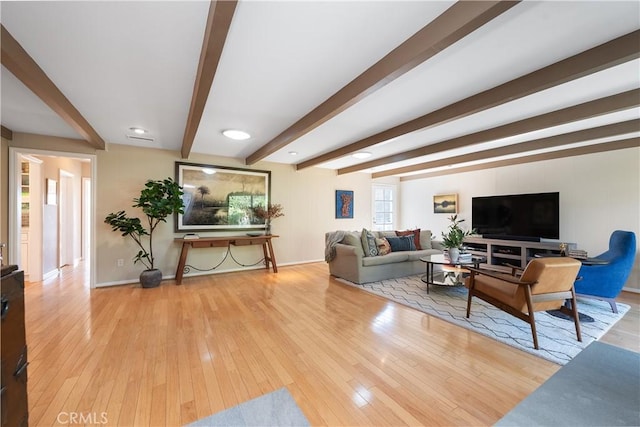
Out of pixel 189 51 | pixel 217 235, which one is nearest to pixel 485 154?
pixel 189 51

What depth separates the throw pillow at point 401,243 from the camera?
477 cm

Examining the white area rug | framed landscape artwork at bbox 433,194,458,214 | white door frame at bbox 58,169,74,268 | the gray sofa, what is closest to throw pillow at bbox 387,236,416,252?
the gray sofa

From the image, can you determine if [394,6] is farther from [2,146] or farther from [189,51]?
[2,146]

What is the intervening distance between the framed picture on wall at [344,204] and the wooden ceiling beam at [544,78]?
347cm

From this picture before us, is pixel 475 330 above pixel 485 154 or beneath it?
beneath

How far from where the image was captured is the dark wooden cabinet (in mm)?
882

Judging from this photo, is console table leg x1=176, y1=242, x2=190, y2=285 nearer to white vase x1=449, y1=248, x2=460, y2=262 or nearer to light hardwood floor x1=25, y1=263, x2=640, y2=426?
light hardwood floor x1=25, y1=263, x2=640, y2=426

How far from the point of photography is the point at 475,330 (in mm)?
2512

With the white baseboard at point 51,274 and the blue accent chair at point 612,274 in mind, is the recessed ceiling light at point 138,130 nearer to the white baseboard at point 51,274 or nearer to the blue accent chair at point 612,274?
the white baseboard at point 51,274

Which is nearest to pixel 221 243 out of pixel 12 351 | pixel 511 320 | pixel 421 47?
pixel 12 351

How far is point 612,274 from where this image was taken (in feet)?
9.45

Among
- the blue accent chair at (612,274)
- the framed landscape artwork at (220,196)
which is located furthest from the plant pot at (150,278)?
the blue accent chair at (612,274)

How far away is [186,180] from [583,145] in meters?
6.86

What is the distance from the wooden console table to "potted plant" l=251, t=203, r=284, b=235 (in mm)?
375
